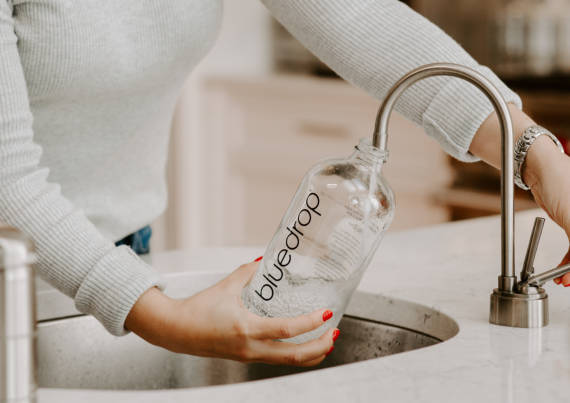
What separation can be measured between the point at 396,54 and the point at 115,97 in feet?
1.19

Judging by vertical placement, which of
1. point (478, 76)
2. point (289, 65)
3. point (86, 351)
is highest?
point (289, 65)

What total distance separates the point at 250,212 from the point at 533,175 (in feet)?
9.08

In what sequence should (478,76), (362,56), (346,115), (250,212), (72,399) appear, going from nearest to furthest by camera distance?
(72,399)
(478,76)
(362,56)
(346,115)
(250,212)

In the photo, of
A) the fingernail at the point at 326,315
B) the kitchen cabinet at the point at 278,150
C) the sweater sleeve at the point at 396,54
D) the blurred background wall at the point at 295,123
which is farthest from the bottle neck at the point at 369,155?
the kitchen cabinet at the point at 278,150

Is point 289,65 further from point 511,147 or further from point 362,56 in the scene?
point 511,147

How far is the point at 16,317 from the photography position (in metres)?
0.50

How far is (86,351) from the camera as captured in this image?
3.67 feet

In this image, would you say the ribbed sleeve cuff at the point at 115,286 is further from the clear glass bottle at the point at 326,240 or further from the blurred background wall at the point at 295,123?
the blurred background wall at the point at 295,123

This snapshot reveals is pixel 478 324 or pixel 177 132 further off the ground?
pixel 177 132

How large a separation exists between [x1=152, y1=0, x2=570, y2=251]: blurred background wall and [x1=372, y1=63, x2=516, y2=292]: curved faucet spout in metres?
1.92

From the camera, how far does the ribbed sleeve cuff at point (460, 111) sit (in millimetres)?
1019

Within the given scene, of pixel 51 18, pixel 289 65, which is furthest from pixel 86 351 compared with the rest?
pixel 289 65

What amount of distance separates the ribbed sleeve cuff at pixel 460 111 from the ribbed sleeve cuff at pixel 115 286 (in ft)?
1.30

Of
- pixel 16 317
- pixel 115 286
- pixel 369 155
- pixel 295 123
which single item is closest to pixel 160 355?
pixel 115 286
